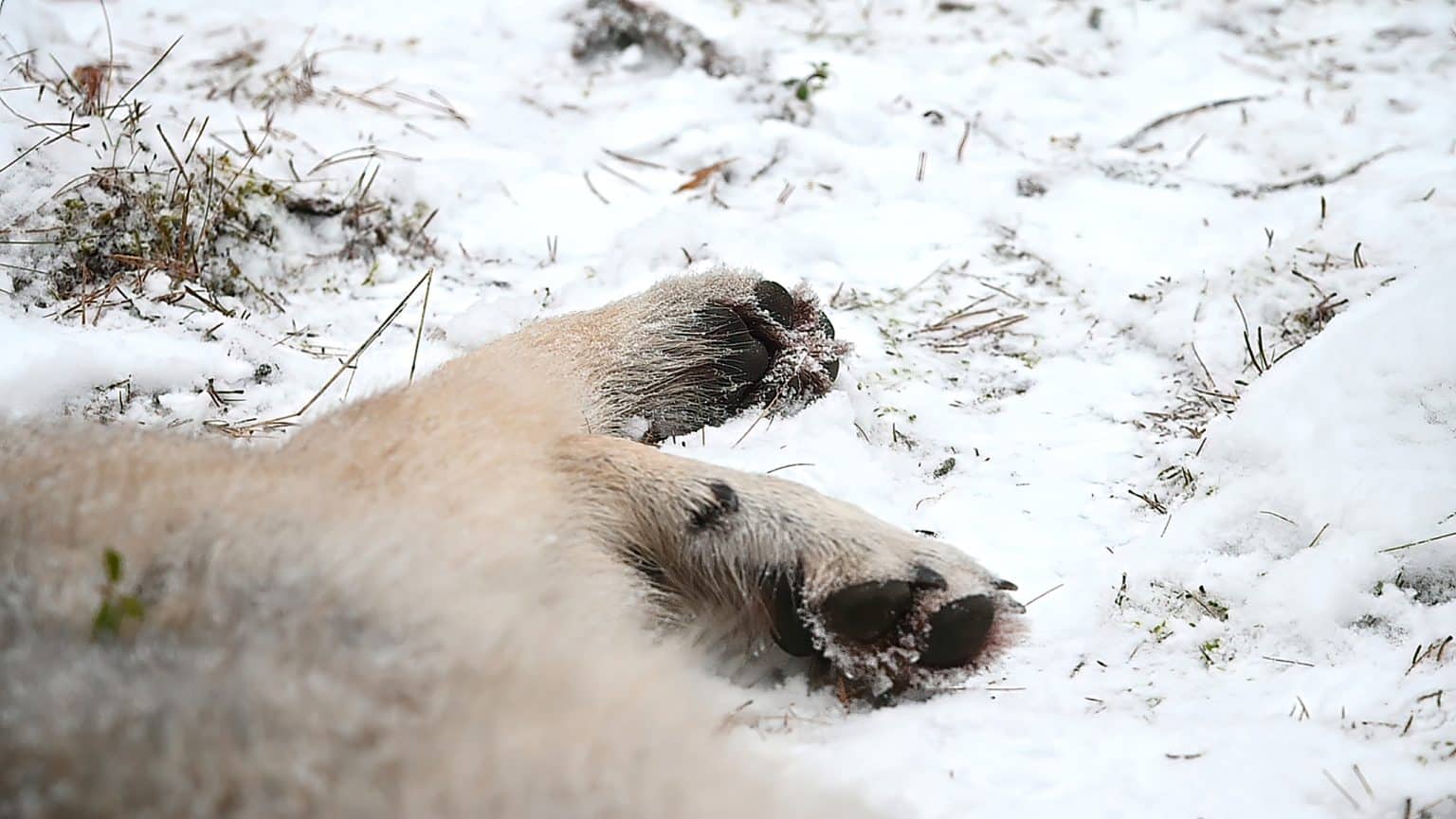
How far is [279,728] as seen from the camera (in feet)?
4.09

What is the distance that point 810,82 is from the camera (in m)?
5.05

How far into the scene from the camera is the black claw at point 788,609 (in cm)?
217

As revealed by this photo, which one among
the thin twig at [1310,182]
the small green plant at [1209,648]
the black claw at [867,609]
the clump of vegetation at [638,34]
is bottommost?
the small green plant at [1209,648]

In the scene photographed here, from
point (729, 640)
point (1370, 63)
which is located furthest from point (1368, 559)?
point (1370, 63)

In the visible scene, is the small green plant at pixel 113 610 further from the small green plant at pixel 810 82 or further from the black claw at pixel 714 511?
the small green plant at pixel 810 82

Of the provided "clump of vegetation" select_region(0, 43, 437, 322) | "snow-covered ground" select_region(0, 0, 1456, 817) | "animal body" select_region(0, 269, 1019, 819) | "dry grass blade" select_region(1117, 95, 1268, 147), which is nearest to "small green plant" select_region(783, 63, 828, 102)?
"snow-covered ground" select_region(0, 0, 1456, 817)

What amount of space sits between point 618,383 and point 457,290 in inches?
46.7

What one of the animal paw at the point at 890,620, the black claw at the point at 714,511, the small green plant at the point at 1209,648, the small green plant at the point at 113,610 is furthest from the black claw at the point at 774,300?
the small green plant at the point at 113,610

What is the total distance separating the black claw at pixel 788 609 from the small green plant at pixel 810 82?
3.29m

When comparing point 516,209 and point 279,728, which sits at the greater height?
point 279,728

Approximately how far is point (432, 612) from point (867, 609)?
0.87 m

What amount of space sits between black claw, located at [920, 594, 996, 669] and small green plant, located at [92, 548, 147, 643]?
1.36 metres

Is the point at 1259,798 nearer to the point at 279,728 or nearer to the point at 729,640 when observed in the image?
the point at 729,640

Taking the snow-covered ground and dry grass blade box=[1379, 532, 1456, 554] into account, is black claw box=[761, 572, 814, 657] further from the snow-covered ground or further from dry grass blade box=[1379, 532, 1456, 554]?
dry grass blade box=[1379, 532, 1456, 554]
